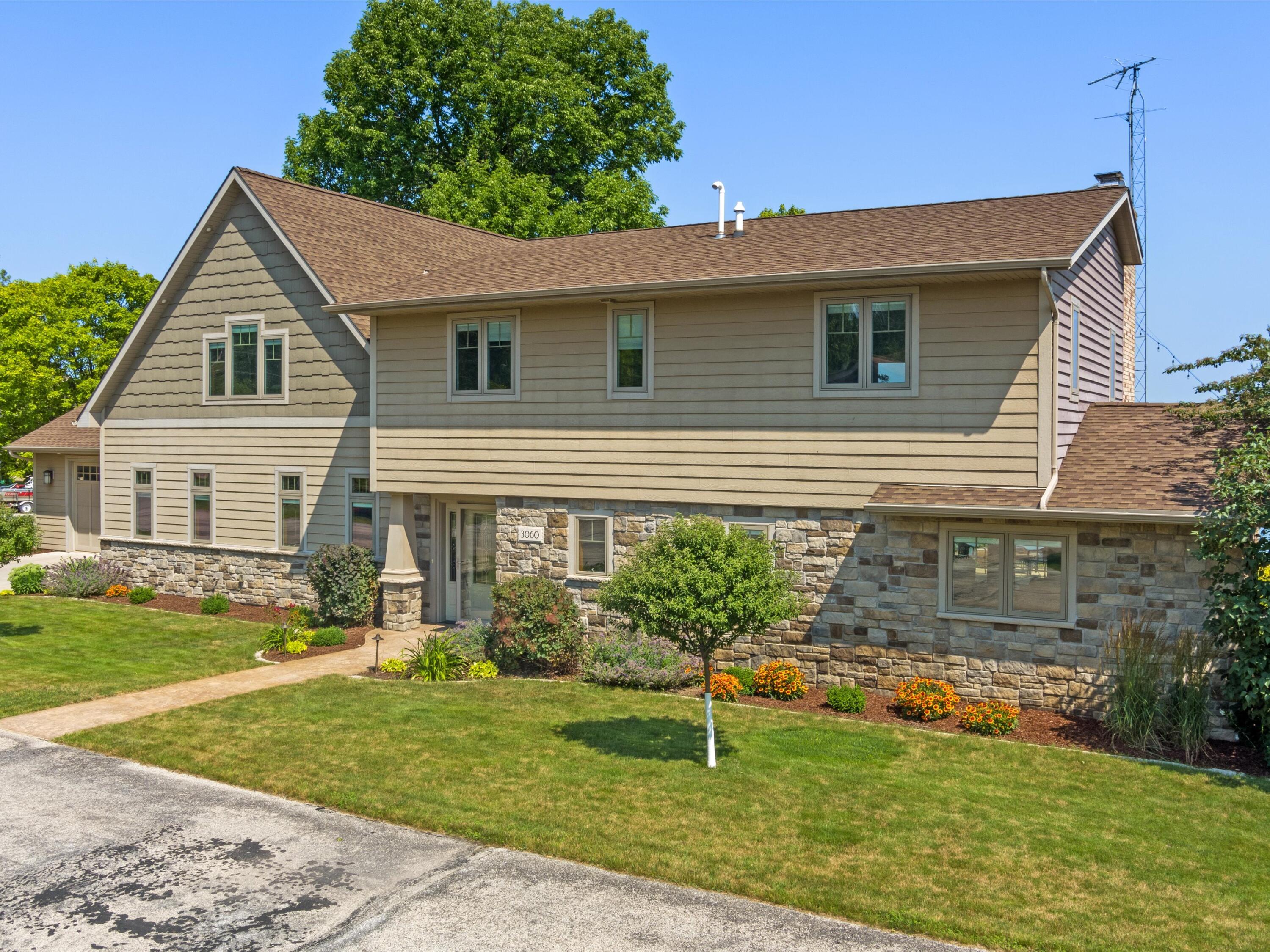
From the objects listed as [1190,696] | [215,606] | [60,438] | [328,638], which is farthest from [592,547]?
[60,438]

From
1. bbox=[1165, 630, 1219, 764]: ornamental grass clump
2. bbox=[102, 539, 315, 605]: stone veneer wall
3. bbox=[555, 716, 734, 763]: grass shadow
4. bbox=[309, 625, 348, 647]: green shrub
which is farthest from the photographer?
bbox=[102, 539, 315, 605]: stone veneer wall

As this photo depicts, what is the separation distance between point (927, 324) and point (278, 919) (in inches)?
408

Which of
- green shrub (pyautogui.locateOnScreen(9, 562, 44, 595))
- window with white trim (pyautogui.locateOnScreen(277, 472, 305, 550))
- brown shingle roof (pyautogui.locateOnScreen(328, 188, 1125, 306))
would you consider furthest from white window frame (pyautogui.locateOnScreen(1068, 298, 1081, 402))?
green shrub (pyautogui.locateOnScreen(9, 562, 44, 595))

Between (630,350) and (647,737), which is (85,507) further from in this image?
(647,737)

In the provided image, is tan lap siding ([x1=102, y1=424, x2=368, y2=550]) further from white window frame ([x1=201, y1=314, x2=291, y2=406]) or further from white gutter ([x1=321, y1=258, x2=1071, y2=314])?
white gutter ([x1=321, y1=258, x2=1071, y2=314])

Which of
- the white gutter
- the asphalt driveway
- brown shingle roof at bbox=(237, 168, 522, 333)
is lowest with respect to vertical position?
the asphalt driveway

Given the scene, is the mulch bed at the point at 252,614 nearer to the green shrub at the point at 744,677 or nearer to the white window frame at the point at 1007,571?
the green shrub at the point at 744,677

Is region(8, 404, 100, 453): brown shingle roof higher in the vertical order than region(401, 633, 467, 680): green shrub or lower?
higher

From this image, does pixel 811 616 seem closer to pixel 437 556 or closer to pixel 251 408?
pixel 437 556

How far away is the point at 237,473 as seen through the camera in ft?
70.8

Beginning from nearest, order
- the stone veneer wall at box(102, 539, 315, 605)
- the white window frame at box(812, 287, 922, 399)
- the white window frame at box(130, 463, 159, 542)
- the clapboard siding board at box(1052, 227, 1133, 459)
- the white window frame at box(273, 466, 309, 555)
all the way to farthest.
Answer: the white window frame at box(812, 287, 922, 399), the clapboard siding board at box(1052, 227, 1133, 459), the white window frame at box(273, 466, 309, 555), the stone veneer wall at box(102, 539, 315, 605), the white window frame at box(130, 463, 159, 542)

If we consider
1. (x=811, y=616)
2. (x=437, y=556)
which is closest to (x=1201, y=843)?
(x=811, y=616)

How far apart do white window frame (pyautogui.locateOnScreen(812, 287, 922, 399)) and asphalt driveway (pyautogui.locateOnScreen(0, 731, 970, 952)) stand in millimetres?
8062

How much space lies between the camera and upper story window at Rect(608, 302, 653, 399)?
52.2 ft
